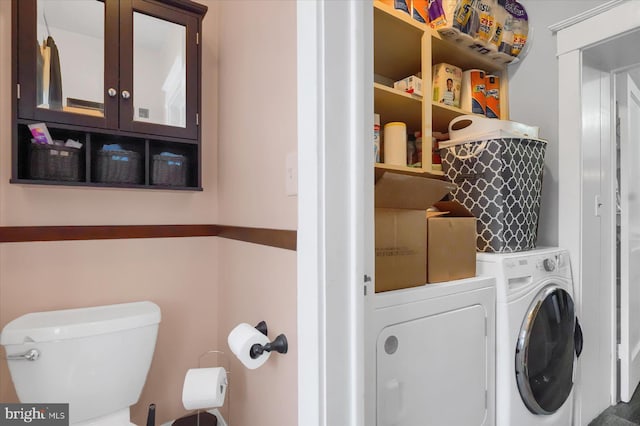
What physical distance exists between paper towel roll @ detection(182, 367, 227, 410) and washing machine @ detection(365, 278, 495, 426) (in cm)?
54

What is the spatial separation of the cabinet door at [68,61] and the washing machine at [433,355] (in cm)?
128

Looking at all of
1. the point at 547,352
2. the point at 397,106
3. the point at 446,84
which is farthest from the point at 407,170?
the point at 547,352

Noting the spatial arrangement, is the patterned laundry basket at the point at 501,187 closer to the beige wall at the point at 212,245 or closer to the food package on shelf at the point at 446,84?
the food package on shelf at the point at 446,84

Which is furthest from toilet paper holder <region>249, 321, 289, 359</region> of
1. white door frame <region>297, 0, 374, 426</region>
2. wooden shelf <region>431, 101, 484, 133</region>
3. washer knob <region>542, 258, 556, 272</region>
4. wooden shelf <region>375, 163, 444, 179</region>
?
wooden shelf <region>431, 101, 484, 133</region>

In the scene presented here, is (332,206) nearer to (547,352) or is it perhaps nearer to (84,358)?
(84,358)

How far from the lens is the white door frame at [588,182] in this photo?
1601 millimetres

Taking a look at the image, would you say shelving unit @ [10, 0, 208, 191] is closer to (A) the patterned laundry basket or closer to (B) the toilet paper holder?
(B) the toilet paper holder

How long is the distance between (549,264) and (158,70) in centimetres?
192

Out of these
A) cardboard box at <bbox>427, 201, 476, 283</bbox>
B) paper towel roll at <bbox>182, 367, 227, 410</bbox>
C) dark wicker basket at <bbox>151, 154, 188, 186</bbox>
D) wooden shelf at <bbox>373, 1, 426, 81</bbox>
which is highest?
wooden shelf at <bbox>373, 1, 426, 81</bbox>

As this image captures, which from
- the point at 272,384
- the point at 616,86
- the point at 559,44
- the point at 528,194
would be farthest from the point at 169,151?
the point at 616,86

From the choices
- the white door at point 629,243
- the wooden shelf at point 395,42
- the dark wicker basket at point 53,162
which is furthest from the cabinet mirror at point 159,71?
the white door at point 629,243

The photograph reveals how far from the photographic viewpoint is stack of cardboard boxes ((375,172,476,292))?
974mm

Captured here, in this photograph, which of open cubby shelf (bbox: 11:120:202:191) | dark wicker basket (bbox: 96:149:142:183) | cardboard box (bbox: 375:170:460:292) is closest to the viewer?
cardboard box (bbox: 375:170:460:292)

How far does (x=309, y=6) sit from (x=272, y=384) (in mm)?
1043
